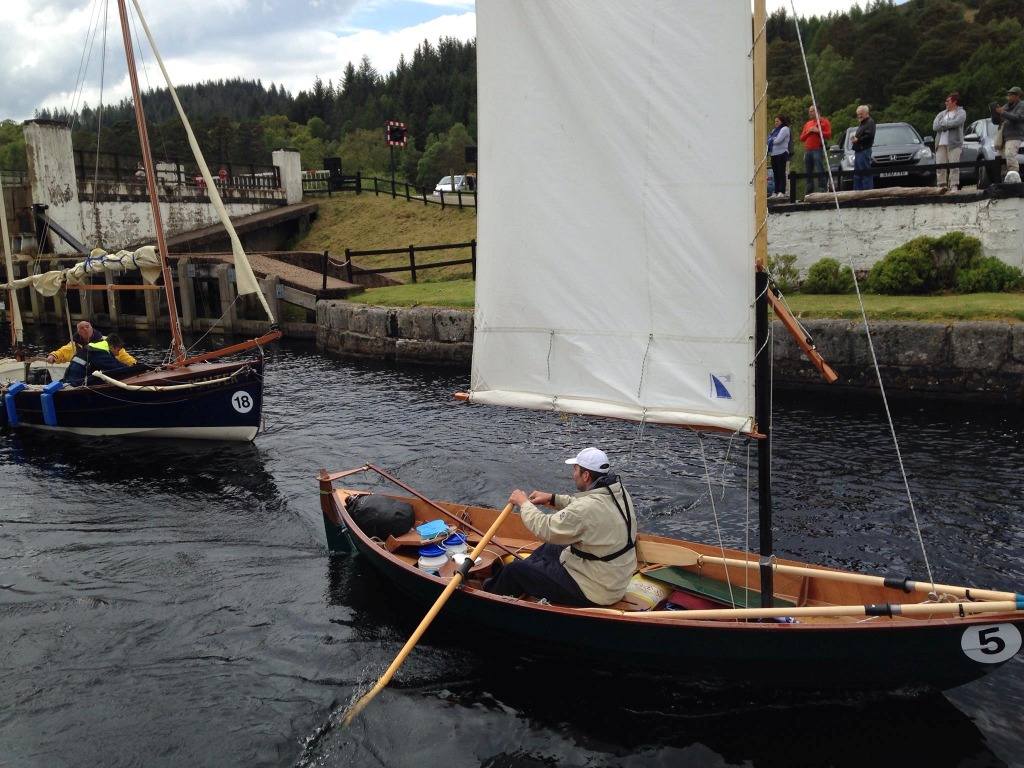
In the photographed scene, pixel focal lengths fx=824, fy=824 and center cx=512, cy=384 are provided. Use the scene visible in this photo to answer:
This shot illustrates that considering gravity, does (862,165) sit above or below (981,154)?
below

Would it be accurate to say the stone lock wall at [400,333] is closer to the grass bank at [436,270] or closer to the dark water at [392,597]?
the grass bank at [436,270]

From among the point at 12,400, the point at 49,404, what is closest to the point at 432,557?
the point at 49,404

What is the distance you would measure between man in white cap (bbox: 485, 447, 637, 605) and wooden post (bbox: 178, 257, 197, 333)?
2616 centimetres

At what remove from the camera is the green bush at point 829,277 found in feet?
65.6

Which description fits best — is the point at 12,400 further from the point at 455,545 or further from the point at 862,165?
the point at 862,165

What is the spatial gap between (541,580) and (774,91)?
79459 millimetres

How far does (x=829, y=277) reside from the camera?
20156 mm

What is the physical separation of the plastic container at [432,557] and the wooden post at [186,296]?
24535mm

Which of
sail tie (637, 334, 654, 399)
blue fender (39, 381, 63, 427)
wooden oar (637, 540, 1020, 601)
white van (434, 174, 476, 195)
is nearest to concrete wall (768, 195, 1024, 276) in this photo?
wooden oar (637, 540, 1020, 601)

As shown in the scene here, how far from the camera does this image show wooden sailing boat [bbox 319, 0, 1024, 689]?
6809 mm

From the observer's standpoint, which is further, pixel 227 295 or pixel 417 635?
pixel 227 295

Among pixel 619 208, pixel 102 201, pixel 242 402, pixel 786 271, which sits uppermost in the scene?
pixel 102 201

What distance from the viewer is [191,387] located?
16656 mm

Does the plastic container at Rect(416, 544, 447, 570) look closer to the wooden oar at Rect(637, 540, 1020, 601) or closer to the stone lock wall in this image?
the wooden oar at Rect(637, 540, 1020, 601)
